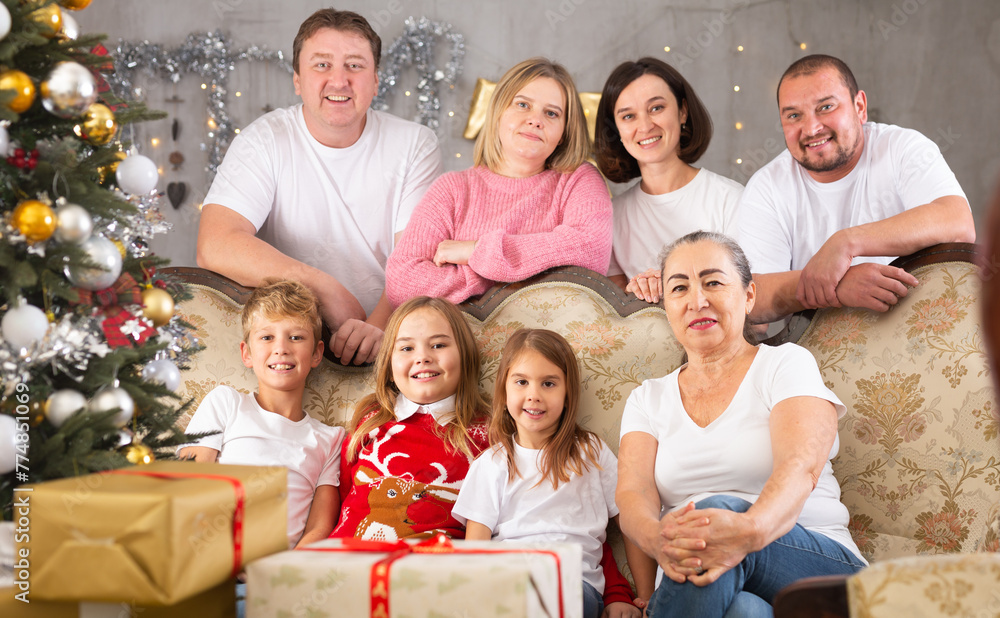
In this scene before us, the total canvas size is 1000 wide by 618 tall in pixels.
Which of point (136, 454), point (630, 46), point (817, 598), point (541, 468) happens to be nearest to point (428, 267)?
point (541, 468)

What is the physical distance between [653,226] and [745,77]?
229 cm

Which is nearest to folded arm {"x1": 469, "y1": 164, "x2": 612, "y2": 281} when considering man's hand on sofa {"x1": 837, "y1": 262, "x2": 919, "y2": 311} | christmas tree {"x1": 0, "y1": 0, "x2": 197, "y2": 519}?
man's hand on sofa {"x1": 837, "y1": 262, "x2": 919, "y2": 311}

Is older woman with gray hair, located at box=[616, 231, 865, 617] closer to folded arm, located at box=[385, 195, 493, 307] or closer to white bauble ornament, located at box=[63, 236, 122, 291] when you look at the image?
folded arm, located at box=[385, 195, 493, 307]

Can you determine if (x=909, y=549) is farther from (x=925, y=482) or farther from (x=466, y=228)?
(x=466, y=228)

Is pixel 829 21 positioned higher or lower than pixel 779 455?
higher

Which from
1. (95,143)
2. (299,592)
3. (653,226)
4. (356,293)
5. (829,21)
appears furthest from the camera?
(829,21)

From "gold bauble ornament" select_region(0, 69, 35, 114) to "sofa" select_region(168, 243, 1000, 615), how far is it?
43.6 inches

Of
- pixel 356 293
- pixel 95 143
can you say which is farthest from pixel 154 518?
pixel 356 293

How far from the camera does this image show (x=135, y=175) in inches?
52.1

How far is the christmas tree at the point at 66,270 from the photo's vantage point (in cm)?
118

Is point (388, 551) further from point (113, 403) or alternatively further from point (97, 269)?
point (97, 269)

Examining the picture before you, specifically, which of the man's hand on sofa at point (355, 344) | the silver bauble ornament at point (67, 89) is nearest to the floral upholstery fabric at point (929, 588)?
the silver bauble ornament at point (67, 89)

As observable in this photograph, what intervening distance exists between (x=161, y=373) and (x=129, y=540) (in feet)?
1.37

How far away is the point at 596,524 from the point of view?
69.0 inches
